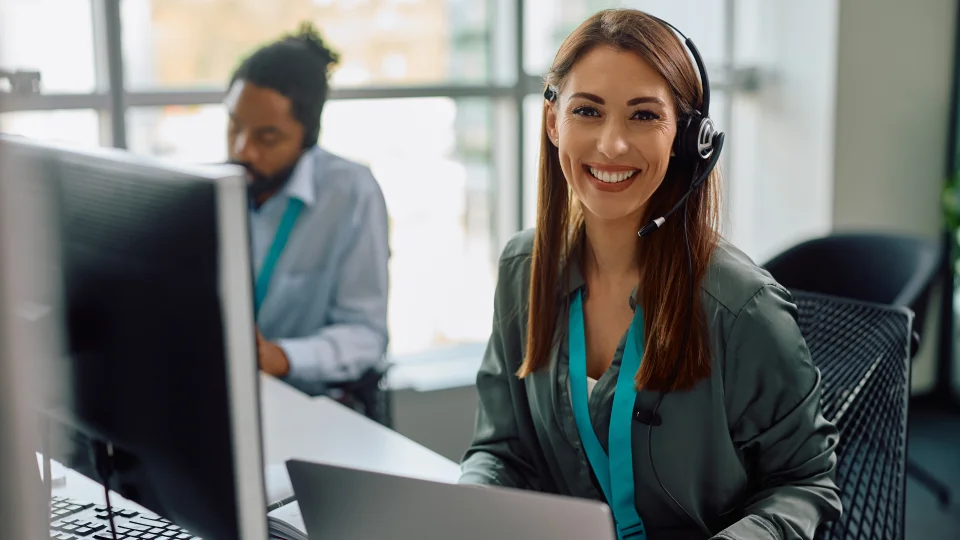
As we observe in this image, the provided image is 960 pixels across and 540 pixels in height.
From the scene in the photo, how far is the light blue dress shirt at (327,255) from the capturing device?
2.27 meters

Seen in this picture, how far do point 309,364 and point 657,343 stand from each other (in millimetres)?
1033

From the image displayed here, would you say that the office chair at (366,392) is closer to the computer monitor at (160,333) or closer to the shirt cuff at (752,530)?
the shirt cuff at (752,530)

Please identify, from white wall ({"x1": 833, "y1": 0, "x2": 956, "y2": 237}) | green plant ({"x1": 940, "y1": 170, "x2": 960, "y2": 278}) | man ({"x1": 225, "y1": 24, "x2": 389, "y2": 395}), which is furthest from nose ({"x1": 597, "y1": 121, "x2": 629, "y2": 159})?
green plant ({"x1": 940, "y1": 170, "x2": 960, "y2": 278})

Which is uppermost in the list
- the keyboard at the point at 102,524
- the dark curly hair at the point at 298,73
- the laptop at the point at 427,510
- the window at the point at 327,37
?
the window at the point at 327,37

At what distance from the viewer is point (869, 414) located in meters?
1.40

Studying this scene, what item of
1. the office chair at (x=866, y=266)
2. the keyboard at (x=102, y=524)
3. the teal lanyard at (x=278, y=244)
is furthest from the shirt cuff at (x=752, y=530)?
the teal lanyard at (x=278, y=244)

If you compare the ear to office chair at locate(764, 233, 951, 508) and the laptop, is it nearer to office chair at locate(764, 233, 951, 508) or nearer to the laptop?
the laptop

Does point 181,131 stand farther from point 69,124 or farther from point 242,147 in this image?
point 242,147

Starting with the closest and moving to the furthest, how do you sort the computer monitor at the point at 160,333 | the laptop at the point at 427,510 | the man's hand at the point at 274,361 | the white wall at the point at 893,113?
the computer monitor at the point at 160,333 → the laptop at the point at 427,510 → the man's hand at the point at 274,361 → the white wall at the point at 893,113

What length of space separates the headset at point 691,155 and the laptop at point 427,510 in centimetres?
49

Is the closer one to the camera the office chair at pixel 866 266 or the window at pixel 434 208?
the office chair at pixel 866 266

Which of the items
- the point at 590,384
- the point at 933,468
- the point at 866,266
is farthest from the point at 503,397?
the point at 933,468

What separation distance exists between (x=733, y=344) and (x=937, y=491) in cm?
218

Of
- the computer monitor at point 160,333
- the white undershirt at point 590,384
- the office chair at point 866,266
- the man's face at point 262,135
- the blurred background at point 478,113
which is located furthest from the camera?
the blurred background at point 478,113
